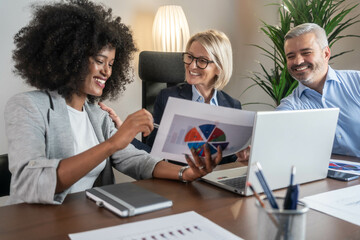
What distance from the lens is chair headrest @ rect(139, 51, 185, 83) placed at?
205 cm

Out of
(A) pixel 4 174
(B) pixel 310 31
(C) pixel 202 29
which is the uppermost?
(C) pixel 202 29

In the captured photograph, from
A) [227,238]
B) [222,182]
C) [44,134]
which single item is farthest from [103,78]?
[227,238]

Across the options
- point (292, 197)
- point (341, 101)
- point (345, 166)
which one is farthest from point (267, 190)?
point (341, 101)

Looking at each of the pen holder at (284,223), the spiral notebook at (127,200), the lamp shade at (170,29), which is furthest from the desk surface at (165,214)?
the lamp shade at (170,29)

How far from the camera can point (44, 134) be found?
44.8 inches

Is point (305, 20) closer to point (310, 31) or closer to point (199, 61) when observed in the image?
point (310, 31)

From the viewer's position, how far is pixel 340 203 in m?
0.94

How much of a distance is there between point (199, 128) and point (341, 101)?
3.79ft

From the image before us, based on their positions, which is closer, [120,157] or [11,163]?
[11,163]

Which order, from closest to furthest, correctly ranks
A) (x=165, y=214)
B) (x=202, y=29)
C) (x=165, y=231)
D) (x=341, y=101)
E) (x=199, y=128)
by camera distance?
(x=165, y=231)
(x=165, y=214)
(x=199, y=128)
(x=341, y=101)
(x=202, y=29)

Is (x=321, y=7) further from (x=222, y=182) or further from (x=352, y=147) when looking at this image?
(x=222, y=182)

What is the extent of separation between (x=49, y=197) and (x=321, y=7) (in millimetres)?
2526

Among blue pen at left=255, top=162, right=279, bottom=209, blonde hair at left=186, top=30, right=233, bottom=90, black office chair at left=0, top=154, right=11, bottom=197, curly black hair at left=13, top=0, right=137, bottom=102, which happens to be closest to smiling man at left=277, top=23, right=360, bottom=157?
blonde hair at left=186, top=30, right=233, bottom=90

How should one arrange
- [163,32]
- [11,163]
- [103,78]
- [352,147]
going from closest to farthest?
[11,163] → [103,78] → [352,147] → [163,32]
